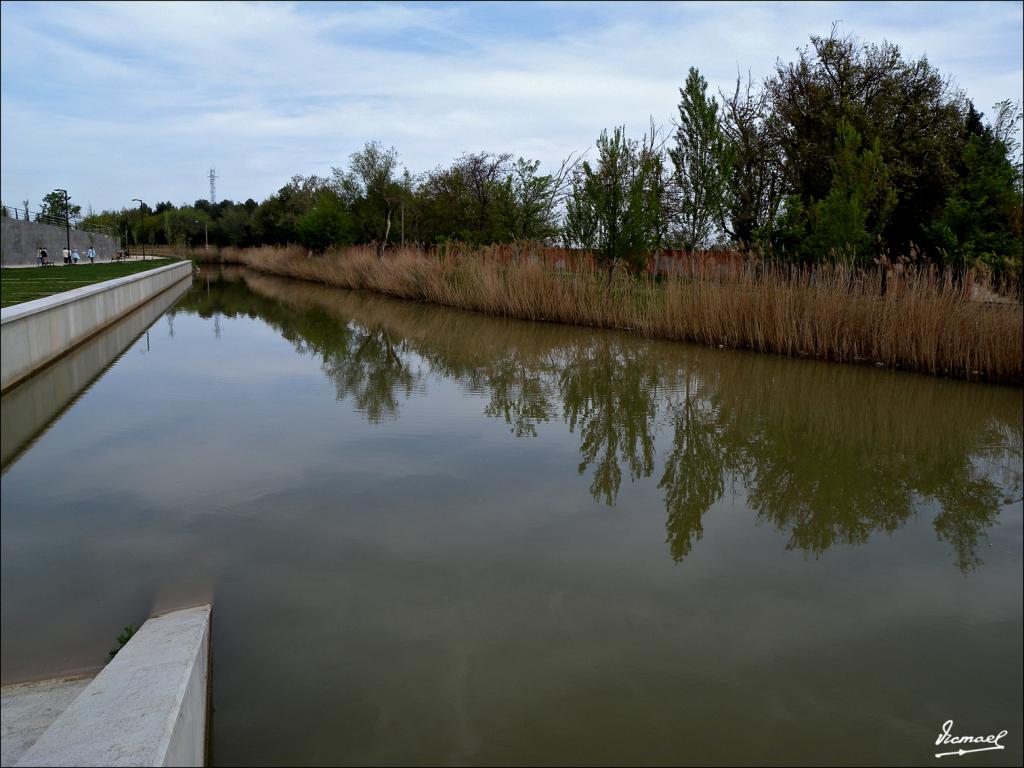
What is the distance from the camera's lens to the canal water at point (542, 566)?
92.7 inches

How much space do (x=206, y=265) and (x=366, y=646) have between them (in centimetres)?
5242

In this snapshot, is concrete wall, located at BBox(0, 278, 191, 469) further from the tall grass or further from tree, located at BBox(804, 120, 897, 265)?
tree, located at BBox(804, 120, 897, 265)

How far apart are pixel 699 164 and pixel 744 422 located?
9030mm

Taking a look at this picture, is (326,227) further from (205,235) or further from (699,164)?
(205,235)

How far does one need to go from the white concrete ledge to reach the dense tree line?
897 centimetres

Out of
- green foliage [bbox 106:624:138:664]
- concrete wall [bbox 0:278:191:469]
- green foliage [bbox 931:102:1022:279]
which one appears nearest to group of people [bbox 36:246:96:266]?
concrete wall [bbox 0:278:191:469]

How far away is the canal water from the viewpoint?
2355 mm

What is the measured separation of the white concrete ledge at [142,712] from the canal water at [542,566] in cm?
17

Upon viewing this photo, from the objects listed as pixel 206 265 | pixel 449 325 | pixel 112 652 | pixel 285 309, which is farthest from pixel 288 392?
pixel 206 265

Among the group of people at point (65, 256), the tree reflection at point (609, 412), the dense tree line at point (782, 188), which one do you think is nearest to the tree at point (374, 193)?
the dense tree line at point (782, 188)

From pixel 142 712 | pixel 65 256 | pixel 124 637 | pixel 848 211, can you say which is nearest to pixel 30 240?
pixel 65 256

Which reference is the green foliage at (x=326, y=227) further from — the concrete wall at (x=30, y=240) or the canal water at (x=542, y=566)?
the canal water at (x=542, y=566)

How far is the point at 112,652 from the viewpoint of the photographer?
266cm

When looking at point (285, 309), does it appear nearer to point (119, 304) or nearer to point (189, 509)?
point (119, 304)
